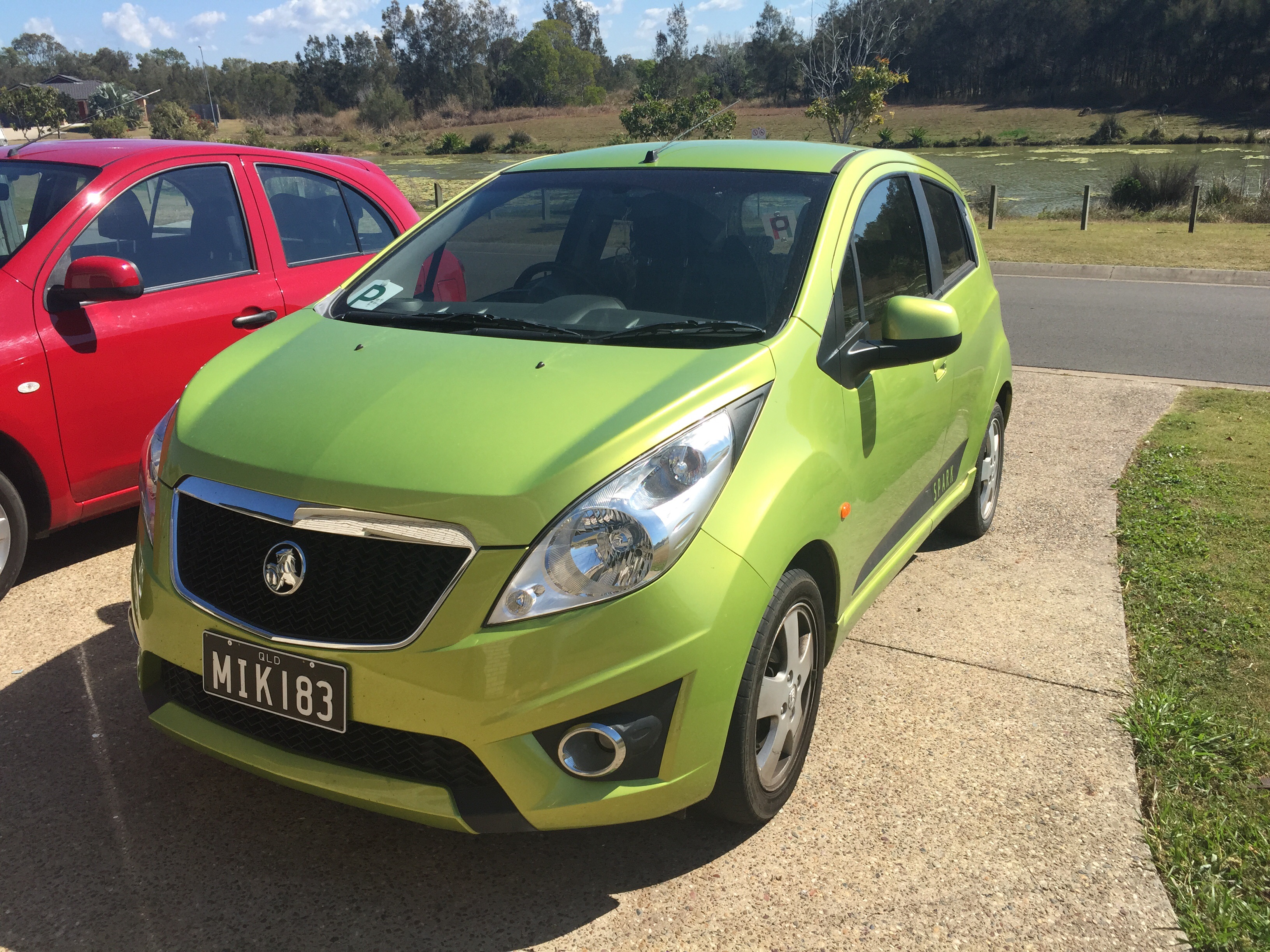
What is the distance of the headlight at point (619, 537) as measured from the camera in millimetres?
2174

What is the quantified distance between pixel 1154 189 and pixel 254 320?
2456cm

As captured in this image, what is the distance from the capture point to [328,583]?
2256 millimetres

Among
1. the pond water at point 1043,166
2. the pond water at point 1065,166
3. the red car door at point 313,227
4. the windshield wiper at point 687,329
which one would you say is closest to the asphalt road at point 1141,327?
the red car door at point 313,227

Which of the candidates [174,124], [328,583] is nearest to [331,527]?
[328,583]

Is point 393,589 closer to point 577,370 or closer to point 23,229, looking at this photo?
point 577,370

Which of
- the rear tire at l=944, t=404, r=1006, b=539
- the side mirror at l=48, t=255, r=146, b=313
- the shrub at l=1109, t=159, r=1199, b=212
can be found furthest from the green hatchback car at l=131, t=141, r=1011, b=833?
the shrub at l=1109, t=159, r=1199, b=212

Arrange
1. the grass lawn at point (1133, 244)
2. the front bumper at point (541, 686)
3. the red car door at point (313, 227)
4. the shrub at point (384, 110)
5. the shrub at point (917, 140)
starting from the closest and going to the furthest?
the front bumper at point (541, 686) < the red car door at point (313, 227) < the grass lawn at point (1133, 244) < the shrub at point (917, 140) < the shrub at point (384, 110)

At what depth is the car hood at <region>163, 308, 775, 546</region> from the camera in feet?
7.35

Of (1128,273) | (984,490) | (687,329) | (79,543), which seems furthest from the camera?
(1128,273)

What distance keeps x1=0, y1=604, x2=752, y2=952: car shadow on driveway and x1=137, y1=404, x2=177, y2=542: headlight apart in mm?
768

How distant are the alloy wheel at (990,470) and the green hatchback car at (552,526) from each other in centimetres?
157

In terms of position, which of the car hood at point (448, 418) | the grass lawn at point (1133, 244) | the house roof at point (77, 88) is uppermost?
the house roof at point (77, 88)

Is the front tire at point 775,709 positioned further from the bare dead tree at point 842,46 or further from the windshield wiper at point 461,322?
the bare dead tree at point 842,46

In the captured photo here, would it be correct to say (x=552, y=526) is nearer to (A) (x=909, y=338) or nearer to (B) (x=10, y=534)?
(A) (x=909, y=338)
